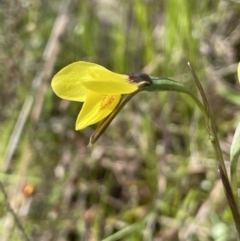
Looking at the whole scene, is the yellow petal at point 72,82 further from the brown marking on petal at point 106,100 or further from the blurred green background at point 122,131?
the blurred green background at point 122,131

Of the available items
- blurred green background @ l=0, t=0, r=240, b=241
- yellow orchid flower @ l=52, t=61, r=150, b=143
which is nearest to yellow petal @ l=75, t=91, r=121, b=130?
yellow orchid flower @ l=52, t=61, r=150, b=143

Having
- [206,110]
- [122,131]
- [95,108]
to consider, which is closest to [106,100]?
[95,108]

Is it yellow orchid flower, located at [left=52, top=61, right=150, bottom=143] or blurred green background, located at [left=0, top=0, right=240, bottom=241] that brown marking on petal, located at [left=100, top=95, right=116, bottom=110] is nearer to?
yellow orchid flower, located at [left=52, top=61, right=150, bottom=143]

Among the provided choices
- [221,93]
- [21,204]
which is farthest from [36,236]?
[221,93]

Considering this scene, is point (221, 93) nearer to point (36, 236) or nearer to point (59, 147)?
point (59, 147)

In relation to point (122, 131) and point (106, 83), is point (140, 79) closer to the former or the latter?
point (106, 83)

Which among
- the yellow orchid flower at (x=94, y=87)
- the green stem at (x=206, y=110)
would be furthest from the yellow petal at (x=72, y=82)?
the green stem at (x=206, y=110)
